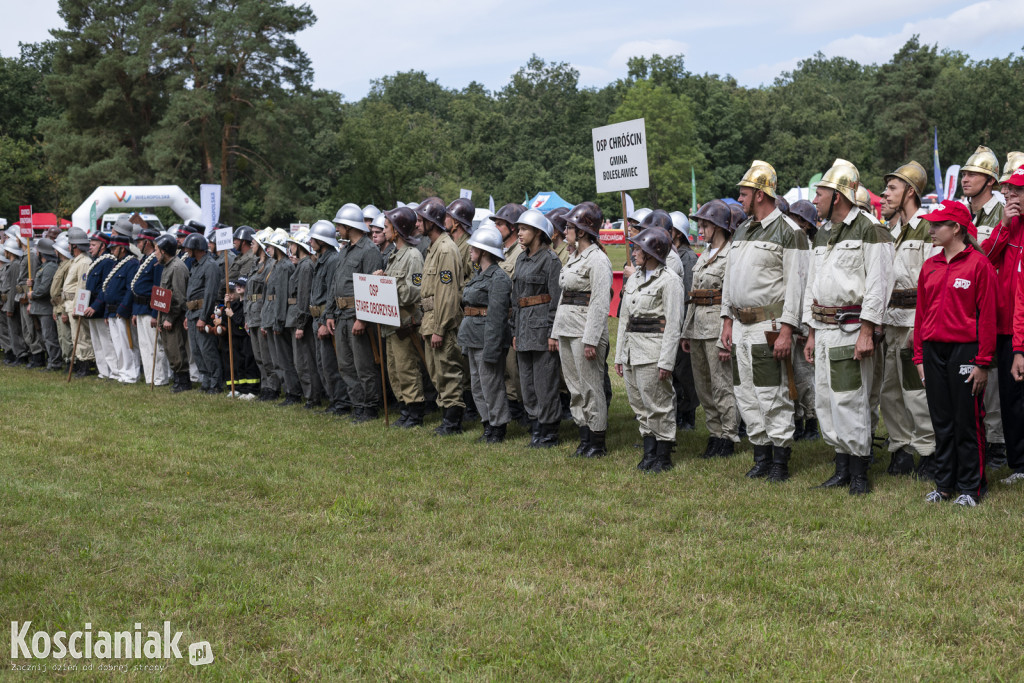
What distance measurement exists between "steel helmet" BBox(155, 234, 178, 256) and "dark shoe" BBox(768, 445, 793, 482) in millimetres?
10701

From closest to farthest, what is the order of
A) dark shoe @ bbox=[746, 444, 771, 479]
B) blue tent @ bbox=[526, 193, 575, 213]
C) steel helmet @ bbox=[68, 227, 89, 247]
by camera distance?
dark shoe @ bbox=[746, 444, 771, 479] → steel helmet @ bbox=[68, 227, 89, 247] → blue tent @ bbox=[526, 193, 575, 213]

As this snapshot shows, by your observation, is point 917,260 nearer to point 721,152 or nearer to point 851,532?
point 851,532

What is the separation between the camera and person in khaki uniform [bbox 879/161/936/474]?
7.64 metres

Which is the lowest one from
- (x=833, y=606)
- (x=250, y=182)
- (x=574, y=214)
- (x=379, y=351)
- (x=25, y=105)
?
(x=833, y=606)

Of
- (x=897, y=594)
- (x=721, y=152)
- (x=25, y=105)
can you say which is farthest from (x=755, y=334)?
(x=721, y=152)

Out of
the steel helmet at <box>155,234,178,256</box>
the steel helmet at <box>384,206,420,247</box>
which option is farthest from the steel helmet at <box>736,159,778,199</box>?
the steel helmet at <box>155,234,178,256</box>

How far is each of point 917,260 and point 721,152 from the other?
72.5 m

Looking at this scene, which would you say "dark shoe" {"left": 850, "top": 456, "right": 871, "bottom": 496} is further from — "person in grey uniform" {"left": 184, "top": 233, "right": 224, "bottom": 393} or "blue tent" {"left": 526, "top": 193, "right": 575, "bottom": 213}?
"blue tent" {"left": 526, "top": 193, "right": 575, "bottom": 213}

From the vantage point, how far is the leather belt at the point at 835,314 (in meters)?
7.10

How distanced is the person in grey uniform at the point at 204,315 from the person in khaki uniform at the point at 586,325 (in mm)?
6894

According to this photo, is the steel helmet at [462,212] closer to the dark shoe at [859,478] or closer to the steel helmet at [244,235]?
the steel helmet at [244,235]

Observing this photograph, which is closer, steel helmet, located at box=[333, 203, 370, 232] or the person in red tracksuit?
the person in red tracksuit

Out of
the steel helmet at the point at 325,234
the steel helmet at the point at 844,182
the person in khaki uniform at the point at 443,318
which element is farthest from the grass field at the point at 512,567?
the steel helmet at the point at 325,234

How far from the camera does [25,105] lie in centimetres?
6094
